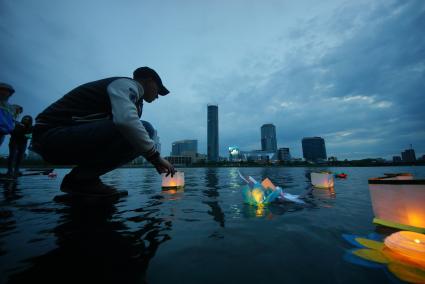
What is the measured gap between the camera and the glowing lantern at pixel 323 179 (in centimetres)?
530

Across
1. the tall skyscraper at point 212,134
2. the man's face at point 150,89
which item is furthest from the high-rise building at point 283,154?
the man's face at point 150,89

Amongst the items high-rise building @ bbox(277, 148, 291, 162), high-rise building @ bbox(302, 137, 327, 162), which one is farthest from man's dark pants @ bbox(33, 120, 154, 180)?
high-rise building @ bbox(302, 137, 327, 162)

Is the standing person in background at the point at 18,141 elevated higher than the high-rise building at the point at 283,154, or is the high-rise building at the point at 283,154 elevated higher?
the high-rise building at the point at 283,154

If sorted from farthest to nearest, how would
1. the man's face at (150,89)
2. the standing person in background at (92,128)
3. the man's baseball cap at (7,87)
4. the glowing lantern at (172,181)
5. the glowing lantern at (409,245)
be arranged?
1. the glowing lantern at (172,181)
2. the man's baseball cap at (7,87)
3. the man's face at (150,89)
4. the standing person in background at (92,128)
5. the glowing lantern at (409,245)

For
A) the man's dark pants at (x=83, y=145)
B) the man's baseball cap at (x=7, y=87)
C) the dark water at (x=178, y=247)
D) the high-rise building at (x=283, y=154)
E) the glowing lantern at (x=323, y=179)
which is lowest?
the dark water at (x=178, y=247)

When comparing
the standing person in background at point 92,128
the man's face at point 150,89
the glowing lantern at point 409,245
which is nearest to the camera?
the glowing lantern at point 409,245

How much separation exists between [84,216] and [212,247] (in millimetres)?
1574

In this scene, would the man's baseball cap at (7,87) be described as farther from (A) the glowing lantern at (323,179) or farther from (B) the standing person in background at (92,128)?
(A) the glowing lantern at (323,179)

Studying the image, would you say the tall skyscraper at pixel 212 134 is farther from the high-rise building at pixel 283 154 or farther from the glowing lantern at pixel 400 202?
the glowing lantern at pixel 400 202

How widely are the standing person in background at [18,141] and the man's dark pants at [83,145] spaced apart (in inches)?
201

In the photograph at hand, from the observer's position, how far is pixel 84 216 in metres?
2.06

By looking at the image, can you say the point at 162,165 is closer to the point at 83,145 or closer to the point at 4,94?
the point at 83,145

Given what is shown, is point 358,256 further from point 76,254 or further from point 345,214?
point 76,254

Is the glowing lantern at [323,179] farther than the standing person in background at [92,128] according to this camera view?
Yes
